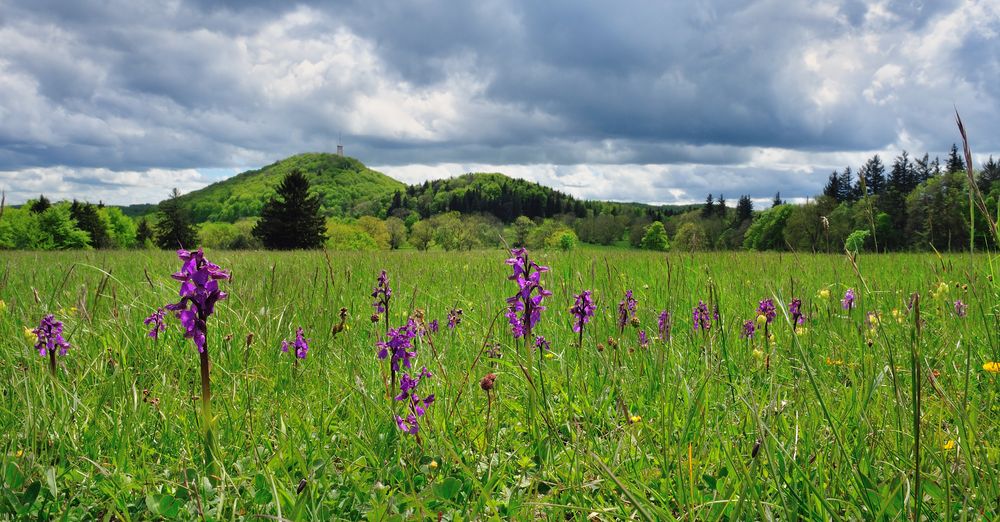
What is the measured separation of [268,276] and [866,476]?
705 centimetres

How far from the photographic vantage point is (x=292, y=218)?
6800cm

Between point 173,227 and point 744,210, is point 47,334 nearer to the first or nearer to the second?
point 173,227

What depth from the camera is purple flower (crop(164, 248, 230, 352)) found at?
5.12 ft

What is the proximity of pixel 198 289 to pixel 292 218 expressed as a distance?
233 ft

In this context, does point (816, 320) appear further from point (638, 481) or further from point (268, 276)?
→ point (268, 276)

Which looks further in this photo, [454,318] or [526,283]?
[454,318]

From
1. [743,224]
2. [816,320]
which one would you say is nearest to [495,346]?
[816,320]

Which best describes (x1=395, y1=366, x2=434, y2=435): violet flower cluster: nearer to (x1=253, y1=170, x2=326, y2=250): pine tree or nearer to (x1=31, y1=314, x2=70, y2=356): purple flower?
(x1=31, y1=314, x2=70, y2=356): purple flower

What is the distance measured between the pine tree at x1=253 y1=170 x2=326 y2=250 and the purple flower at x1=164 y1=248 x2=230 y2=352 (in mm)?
68089

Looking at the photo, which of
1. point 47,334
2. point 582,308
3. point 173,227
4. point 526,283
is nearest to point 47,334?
point 47,334

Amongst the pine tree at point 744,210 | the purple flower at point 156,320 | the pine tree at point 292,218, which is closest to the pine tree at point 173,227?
the pine tree at point 292,218

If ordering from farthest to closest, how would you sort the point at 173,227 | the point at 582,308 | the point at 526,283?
the point at 173,227 → the point at 582,308 → the point at 526,283

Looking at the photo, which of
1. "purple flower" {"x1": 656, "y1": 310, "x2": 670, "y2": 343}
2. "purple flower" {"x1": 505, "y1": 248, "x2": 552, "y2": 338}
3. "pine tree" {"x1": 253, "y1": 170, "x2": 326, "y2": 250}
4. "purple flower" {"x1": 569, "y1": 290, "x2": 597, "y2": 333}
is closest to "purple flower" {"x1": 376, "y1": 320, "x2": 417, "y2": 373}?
"purple flower" {"x1": 505, "y1": 248, "x2": 552, "y2": 338}

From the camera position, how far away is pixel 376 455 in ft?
6.64
